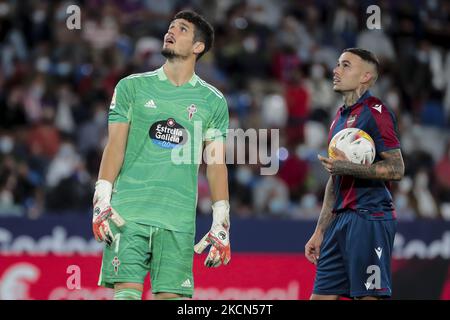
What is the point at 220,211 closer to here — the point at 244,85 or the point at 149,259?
the point at 149,259

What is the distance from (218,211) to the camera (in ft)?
25.5

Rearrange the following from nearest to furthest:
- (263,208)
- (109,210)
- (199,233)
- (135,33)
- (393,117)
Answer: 1. (109,210)
2. (393,117)
3. (199,233)
4. (263,208)
5. (135,33)

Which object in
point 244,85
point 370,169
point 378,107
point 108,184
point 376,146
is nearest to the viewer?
point 108,184

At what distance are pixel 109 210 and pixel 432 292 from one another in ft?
21.5

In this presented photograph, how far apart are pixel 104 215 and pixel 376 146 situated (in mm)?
2191

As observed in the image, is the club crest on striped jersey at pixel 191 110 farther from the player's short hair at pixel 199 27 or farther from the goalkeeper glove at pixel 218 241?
→ the goalkeeper glove at pixel 218 241

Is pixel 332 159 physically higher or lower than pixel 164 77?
lower

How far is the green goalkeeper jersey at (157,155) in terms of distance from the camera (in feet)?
24.9

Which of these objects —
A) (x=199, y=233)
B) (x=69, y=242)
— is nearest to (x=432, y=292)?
(x=199, y=233)

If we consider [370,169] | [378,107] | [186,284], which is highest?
[378,107]

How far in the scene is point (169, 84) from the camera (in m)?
7.80

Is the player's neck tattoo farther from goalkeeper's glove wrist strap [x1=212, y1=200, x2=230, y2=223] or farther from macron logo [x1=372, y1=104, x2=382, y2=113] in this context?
goalkeeper's glove wrist strap [x1=212, y1=200, x2=230, y2=223]

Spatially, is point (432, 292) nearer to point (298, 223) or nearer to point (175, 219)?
point (298, 223)

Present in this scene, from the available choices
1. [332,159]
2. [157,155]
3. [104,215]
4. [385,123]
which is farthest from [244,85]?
[104,215]
